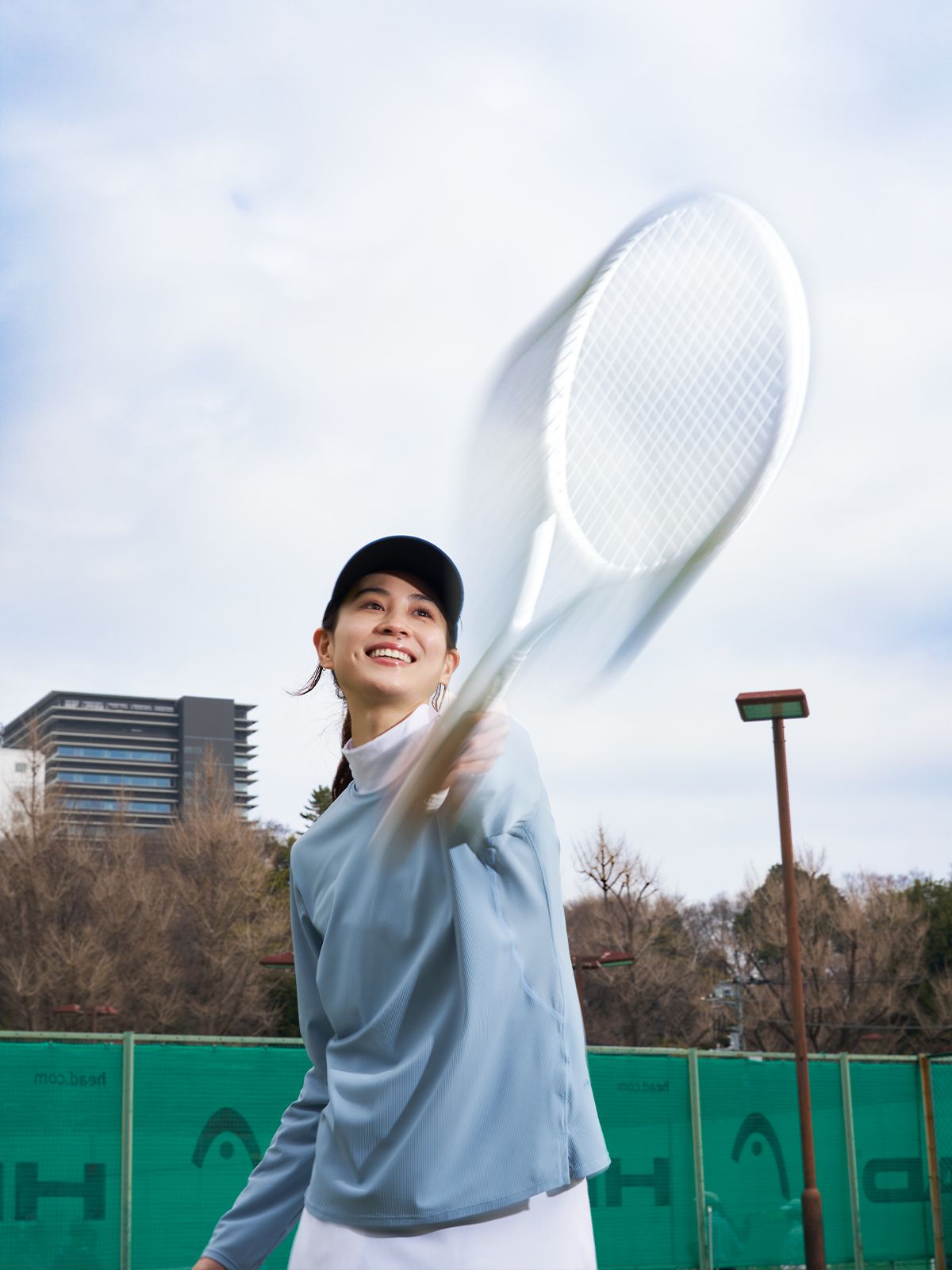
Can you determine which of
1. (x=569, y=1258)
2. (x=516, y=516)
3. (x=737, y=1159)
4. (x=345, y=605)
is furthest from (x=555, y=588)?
(x=737, y=1159)

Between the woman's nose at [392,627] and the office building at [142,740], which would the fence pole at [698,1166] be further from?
the office building at [142,740]

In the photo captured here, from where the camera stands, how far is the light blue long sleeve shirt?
1533mm

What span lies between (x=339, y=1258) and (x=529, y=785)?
0.58 m

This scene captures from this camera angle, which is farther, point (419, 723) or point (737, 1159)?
point (737, 1159)

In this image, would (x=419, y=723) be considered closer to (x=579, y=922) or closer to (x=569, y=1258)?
(x=569, y=1258)

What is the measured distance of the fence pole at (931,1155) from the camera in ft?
46.1

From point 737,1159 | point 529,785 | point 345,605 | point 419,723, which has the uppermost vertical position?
point 345,605

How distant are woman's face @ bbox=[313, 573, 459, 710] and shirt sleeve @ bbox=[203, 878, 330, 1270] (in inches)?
11.6

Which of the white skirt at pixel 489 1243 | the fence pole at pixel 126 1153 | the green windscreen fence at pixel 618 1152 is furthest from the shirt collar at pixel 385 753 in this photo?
the green windscreen fence at pixel 618 1152

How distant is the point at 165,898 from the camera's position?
3556cm

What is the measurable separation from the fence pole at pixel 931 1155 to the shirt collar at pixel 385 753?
13691 millimetres

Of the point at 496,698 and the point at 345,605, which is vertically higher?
the point at 345,605

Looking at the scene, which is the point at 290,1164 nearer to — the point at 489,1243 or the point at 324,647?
the point at 489,1243

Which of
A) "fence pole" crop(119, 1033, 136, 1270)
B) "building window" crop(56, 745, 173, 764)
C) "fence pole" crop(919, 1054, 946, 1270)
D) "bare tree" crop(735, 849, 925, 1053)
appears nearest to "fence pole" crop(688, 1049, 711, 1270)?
"fence pole" crop(919, 1054, 946, 1270)
